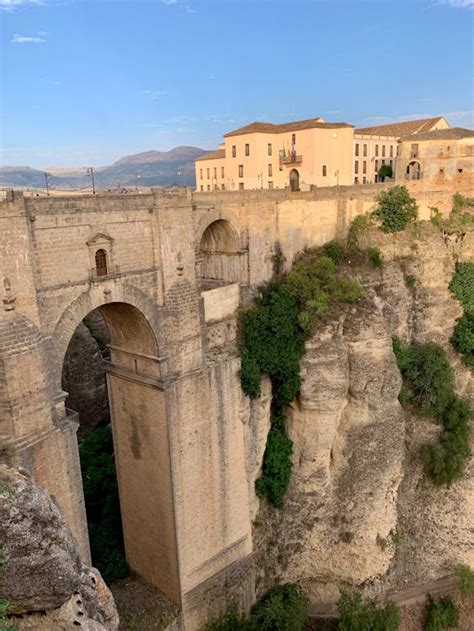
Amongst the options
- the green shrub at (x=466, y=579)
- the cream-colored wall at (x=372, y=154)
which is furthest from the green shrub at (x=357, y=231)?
the cream-colored wall at (x=372, y=154)

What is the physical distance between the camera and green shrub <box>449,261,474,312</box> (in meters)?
21.9

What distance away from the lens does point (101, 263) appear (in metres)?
13.1

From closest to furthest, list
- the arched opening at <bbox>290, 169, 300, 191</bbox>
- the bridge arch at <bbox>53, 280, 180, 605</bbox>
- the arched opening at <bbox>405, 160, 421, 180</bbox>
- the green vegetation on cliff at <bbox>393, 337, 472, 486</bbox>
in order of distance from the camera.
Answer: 1. the bridge arch at <bbox>53, 280, 180, 605</bbox>
2. the green vegetation on cliff at <bbox>393, 337, 472, 486</bbox>
3. the arched opening at <bbox>405, 160, 421, 180</bbox>
4. the arched opening at <bbox>290, 169, 300, 191</bbox>

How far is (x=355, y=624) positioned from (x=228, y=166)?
2767 centimetres

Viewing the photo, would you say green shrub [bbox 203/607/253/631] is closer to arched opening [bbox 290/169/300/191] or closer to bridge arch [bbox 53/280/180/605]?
bridge arch [bbox 53/280/180/605]

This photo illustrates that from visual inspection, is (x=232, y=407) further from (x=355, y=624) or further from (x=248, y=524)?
(x=355, y=624)

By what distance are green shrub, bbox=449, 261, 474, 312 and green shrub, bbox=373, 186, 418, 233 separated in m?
2.99

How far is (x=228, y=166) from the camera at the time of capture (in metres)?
36.3

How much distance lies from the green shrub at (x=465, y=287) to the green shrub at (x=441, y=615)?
36.0 feet

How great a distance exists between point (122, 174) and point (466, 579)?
2765 centimetres

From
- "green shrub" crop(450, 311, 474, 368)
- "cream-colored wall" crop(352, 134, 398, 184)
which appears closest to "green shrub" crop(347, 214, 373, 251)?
"green shrub" crop(450, 311, 474, 368)

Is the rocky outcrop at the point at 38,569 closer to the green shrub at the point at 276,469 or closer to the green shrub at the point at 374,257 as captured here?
the green shrub at the point at 276,469

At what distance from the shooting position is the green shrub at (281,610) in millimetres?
16234

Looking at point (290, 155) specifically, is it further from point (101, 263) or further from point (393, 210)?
point (101, 263)
